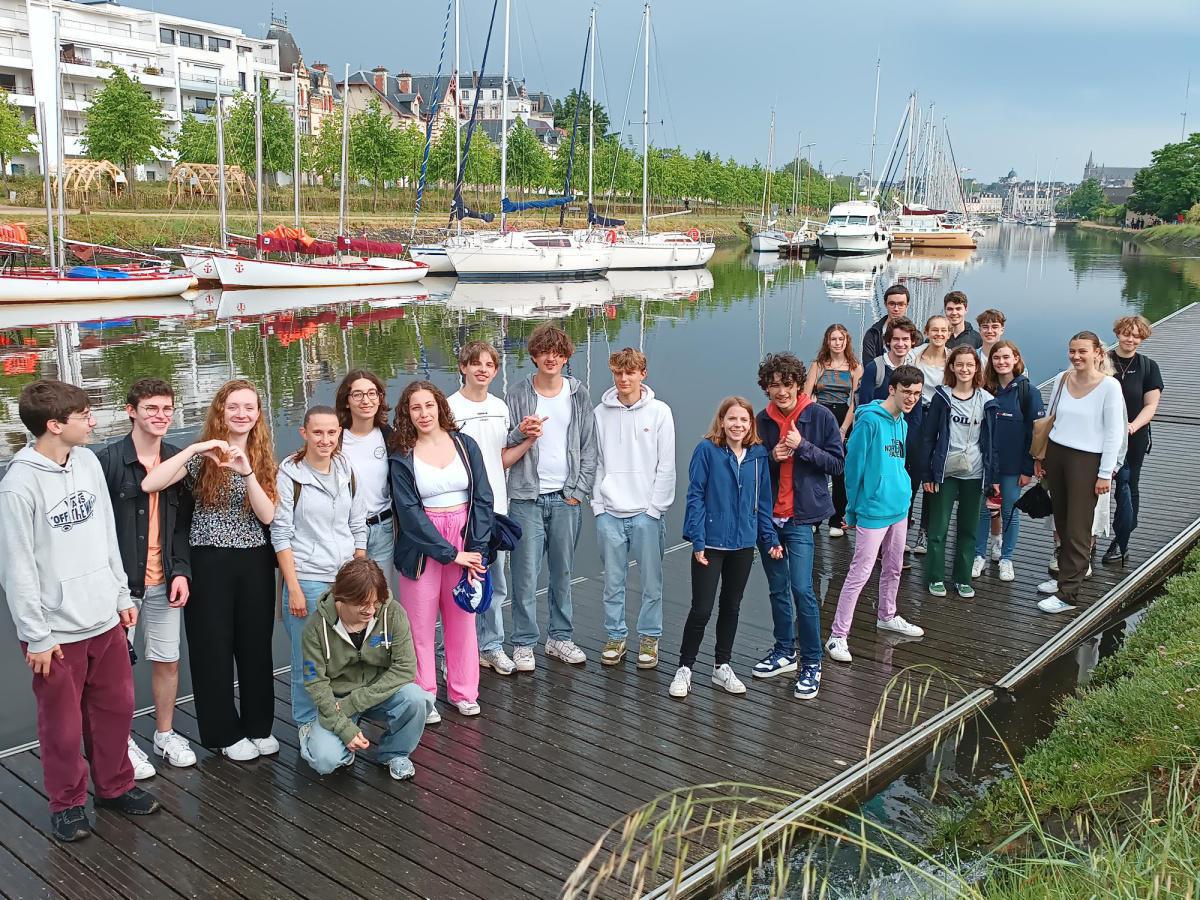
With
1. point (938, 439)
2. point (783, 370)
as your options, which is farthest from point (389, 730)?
point (938, 439)

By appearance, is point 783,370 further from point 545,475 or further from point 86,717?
point 86,717

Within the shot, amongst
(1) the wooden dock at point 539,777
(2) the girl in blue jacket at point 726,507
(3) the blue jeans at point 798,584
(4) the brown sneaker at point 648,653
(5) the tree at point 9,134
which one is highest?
(5) the tree at point 9,134

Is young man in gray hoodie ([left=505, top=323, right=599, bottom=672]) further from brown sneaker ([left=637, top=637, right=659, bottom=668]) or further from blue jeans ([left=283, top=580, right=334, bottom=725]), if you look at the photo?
blue jeans ([left=283, top=580, right=334, bottom=725])

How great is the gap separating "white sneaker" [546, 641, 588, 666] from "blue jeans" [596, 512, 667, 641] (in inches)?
12.3

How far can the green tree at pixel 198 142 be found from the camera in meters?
52.8

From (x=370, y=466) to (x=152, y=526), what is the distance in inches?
39.7

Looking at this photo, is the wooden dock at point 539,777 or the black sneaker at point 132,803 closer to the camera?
the wooden dock at point 539,777

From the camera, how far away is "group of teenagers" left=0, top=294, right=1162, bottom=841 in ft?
13.2

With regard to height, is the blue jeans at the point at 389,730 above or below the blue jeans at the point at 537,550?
below

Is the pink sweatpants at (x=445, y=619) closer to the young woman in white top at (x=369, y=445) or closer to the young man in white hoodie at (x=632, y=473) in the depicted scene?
the young woman in white top at (x=369, y=445)

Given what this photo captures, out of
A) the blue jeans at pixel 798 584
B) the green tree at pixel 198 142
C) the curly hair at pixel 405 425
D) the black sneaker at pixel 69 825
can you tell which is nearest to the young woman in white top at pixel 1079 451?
the blue jeans at pixel 798 584

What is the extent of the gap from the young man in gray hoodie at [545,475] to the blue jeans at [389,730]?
125cm

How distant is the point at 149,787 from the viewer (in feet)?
15.0

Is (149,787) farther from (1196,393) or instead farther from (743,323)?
(743,323)
